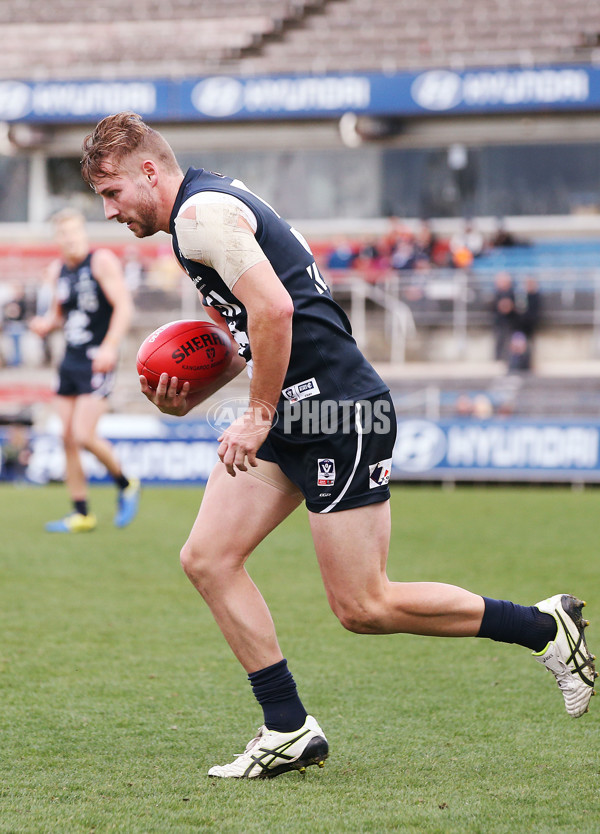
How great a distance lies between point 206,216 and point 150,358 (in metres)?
0.66

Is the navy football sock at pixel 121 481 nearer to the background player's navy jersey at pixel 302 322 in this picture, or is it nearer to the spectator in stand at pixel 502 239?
the background player's navy jersey at pixel 302 322

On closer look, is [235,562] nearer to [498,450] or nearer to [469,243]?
[498,450]

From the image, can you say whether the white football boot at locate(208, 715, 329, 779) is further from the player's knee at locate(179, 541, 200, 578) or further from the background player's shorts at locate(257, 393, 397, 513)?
the background player's shorts at locate(257, 393, 397, 513)

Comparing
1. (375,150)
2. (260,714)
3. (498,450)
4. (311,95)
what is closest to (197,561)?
(260,714)

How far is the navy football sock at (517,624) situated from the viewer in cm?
355

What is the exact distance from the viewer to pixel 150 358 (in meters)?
3.69

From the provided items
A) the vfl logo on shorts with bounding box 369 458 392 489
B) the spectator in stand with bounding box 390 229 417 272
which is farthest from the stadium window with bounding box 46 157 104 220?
the vfl logo on shorts with bounding box 369 458 392 489

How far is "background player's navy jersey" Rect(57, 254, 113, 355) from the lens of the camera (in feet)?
28.6

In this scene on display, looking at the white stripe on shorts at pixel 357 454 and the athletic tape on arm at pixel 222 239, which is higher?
the athletic tape on arm at pixel 222 239

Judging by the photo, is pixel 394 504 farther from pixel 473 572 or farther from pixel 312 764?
pixel 312 764

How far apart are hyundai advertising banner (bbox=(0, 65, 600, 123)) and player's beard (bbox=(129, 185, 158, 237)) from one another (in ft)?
57.4

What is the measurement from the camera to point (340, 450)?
11.3 ft

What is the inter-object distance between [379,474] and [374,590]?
366 millimetres

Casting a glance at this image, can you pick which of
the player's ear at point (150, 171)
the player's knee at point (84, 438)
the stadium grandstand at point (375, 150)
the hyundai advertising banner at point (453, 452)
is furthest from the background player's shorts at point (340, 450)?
the stadium grandstand at point (375, 150)
